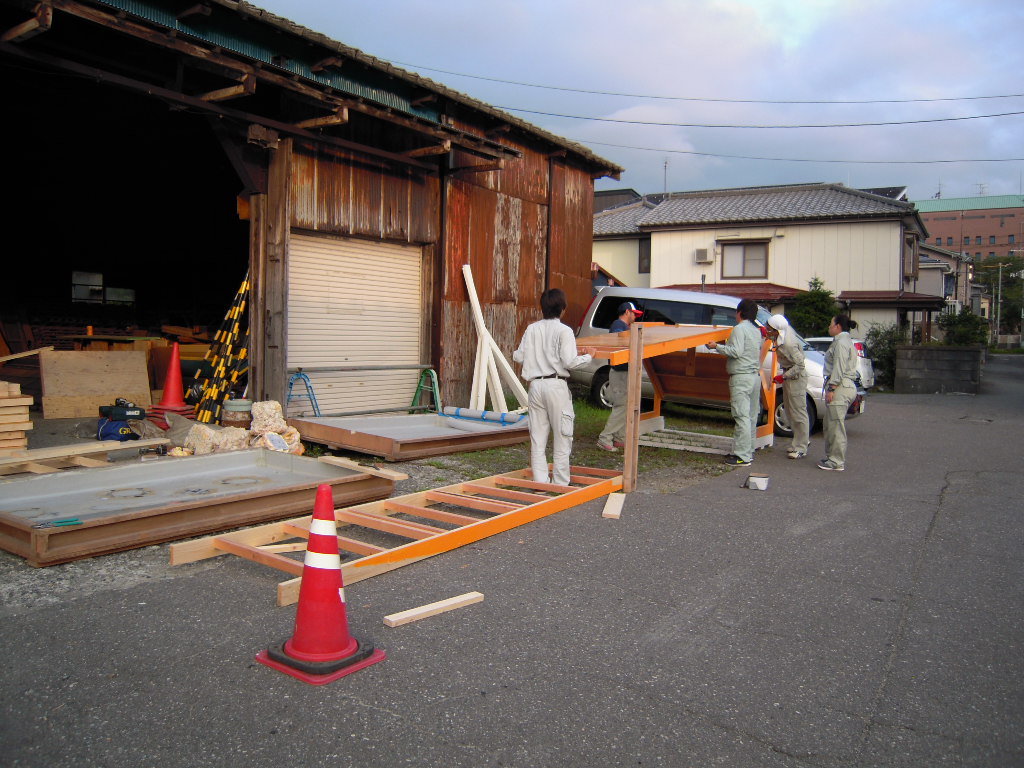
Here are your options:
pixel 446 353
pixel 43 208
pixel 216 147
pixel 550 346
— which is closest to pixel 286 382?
pixel 446 353

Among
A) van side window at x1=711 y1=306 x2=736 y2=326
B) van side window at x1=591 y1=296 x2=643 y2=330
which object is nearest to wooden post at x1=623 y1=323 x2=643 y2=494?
van side window at x1=711 y1=306 x2=736 y2=326

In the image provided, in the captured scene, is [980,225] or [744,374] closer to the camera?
[744,374]

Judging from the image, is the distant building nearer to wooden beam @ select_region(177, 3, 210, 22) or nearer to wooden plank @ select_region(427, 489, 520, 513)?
→ wooden beam @ select_region(177, 3, 210, 22)

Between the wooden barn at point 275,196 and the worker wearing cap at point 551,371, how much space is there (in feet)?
11.8

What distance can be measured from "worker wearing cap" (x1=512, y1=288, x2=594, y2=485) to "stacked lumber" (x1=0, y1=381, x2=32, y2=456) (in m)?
4.62

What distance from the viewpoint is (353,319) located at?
10.4m

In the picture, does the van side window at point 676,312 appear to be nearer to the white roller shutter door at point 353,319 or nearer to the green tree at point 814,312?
the white roller shutter door at point 353,319

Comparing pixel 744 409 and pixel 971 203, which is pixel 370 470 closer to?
pixel 744 409

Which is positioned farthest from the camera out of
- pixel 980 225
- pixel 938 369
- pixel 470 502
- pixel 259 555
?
Result: pixel 980 225

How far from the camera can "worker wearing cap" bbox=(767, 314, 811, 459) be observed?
953 centimetres

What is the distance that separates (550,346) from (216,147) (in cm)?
819

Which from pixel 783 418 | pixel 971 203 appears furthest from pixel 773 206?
pixel 971 203

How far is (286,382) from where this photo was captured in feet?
30.3

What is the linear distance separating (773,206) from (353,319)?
79.9ft
